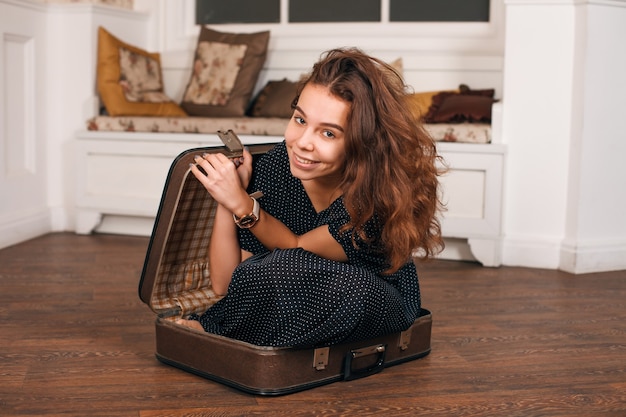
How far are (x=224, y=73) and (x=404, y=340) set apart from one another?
2.31 meters

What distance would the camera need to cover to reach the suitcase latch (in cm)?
202

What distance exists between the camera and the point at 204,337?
6.73 feet

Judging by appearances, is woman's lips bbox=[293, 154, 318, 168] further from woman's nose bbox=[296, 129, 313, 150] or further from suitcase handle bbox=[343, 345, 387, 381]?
suitcase handle bbox=[343, 345, 387, 381]

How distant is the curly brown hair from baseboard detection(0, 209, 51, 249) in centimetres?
217

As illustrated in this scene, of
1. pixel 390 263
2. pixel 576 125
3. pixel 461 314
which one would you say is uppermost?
pixel 576 125

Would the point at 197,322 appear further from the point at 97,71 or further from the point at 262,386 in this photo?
the point at 97,71

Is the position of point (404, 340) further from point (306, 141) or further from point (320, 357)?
point (306, 141)

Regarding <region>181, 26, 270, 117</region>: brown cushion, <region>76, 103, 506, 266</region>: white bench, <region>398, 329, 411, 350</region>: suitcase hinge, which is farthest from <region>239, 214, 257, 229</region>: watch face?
<region>181, 26, 270, 117</region>: brown cushion

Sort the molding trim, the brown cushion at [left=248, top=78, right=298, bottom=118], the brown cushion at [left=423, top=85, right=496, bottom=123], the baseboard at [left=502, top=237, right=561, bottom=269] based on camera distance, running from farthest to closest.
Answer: the brown cushion at [left=248, top=78, right=298, bottom=118]
the brown cushion at [left=423, top=85, right=496, bottom=123]
the baseboard at [left=502, top=237, right=561, bottom=269]
the molding trim

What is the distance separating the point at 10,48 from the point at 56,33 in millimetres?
349

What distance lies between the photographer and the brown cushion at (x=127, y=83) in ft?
13.7

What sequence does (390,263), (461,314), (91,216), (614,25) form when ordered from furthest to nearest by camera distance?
(91,216) < (614,25) < (461,314) < (390,263)

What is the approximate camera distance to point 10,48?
12.7 ft

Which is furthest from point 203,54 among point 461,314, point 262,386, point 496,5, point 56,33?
point 262,386
